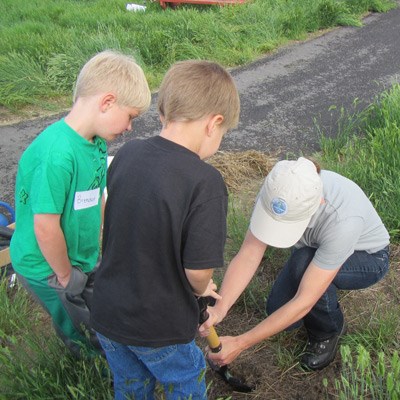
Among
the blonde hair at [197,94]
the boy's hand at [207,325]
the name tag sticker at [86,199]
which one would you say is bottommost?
the boy's hand at [207,325]

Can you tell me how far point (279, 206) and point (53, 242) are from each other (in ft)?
2.70

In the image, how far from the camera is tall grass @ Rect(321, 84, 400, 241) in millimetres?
2930

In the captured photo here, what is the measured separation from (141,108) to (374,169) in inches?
70.2

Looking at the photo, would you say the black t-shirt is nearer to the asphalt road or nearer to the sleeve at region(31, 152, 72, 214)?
the sleeve at region(31, 152, 72, 214)

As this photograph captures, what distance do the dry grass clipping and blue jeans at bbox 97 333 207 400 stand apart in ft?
7.08

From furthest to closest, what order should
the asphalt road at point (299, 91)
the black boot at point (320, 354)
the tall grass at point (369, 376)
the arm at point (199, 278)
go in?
the asphalt road at point (299, 91) < the black boot at point (320, 354) < the arm at point (199, 278) < the tall grass at point (369, 376)

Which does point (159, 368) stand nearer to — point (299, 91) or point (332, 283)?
point (332, 283)

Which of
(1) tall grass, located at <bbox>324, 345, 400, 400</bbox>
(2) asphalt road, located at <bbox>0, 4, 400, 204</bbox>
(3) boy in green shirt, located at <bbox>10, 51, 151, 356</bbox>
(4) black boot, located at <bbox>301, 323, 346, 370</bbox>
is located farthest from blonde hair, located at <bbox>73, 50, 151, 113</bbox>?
(2) asphalt road, located at <bbox>0, 4, 400, 204</bbox>

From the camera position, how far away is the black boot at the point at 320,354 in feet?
7.28

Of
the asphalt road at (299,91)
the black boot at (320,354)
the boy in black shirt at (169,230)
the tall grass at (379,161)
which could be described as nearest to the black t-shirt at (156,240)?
the boy in black shirt at (169,230)

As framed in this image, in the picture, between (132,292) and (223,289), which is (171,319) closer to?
(132,292)

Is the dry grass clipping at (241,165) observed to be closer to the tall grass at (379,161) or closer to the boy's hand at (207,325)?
the tall grass at (379,161)

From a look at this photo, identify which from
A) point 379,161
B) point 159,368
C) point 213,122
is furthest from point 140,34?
point 159,368

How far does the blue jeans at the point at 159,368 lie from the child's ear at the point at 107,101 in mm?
801
